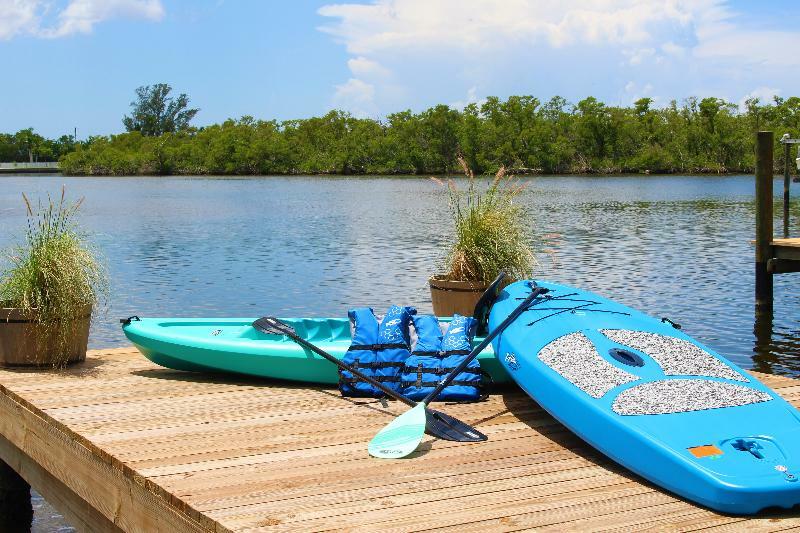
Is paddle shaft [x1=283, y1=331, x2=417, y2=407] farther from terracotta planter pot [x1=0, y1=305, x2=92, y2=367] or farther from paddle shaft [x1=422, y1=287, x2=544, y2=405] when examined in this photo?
terracotta planter pot [x1=0, y1=305, x2=92, y2=367]

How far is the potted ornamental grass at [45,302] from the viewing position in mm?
6117

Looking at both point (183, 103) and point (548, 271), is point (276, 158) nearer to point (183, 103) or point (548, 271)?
point (183, 103)

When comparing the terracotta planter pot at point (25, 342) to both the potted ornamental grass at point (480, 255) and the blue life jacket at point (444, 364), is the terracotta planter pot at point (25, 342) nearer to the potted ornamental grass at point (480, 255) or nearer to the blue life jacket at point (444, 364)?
the blue life jacket at point (444, 364)

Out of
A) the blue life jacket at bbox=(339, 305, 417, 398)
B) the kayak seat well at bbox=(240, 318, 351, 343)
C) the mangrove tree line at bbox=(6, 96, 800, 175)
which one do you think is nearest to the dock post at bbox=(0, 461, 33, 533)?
the kayak seat well at bbox=(240, 318, 351, 343)

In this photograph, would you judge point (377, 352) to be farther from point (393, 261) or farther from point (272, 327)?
point (393, 261)

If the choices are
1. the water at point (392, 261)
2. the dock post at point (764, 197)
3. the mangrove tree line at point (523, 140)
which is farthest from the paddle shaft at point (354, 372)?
the mangrove tree line at point (523, 140)

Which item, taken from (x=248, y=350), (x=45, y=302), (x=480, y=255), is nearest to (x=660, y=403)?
(x=248, y=350)

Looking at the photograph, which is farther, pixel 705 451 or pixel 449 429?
pixel 449 429

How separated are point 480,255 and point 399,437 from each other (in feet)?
11.4

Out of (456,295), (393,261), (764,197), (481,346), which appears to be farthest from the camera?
(393,261)

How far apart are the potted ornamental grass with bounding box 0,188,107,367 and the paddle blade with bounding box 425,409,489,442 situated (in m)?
2.64

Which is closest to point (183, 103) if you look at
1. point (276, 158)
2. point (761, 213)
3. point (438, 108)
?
point (276, 158)

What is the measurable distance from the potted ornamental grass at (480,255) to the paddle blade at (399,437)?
2973 millimetres

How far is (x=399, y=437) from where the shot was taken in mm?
4531
